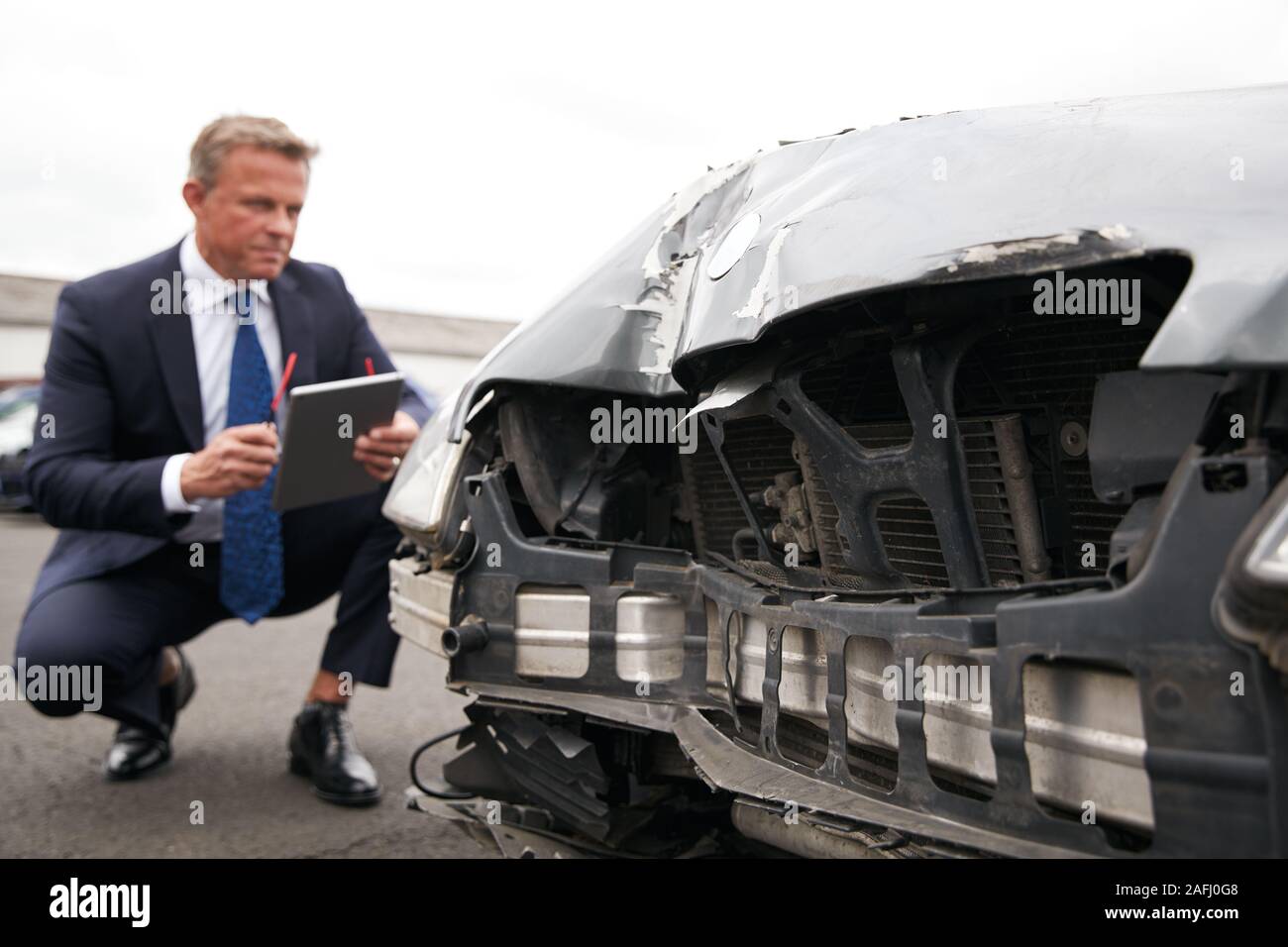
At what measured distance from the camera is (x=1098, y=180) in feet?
4.17

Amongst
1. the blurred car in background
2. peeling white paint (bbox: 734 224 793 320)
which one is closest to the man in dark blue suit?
peeling white paint (bbox: 734 224 793 320)

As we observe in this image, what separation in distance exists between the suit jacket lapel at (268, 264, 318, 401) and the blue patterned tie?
0.30 ft

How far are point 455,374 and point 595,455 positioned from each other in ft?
65.8

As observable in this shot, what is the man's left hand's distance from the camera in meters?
3.07

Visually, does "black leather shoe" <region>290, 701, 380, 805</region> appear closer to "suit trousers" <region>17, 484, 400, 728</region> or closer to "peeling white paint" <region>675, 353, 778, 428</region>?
"suit trousers" <region>17, 484, 400, 728</region>

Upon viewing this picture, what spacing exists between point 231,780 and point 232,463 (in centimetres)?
93

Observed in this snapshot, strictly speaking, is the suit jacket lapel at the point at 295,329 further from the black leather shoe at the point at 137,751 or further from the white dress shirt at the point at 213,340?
the black leather shoe at the point at 137,751

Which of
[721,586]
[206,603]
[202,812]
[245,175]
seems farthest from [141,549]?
[721,586]

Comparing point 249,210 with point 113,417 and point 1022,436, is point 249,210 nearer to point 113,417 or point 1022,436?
point 113,417

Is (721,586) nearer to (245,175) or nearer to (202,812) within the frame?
(202,812)

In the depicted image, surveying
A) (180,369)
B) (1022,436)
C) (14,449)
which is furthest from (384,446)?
(14,449)

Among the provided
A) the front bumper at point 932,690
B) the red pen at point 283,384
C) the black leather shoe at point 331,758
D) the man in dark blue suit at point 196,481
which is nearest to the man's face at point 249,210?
the man in dark blue suit at point 196,481

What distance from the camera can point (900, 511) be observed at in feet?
5.62

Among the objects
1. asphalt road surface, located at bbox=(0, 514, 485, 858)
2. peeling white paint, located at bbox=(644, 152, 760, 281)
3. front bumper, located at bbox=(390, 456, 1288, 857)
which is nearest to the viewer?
front bumper, located at bbox=(390, 456, 1288, 857)
